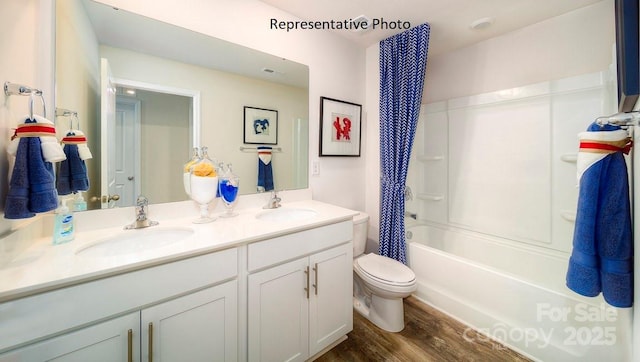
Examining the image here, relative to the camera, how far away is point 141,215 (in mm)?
1214

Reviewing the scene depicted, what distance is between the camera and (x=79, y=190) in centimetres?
107

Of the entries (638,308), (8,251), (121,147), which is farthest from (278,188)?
(638,308)

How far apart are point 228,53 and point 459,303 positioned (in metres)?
2.53

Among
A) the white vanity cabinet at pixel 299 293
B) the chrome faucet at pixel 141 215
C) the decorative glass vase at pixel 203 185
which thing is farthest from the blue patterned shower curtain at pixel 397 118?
the chrome faucet at pixel 141 215

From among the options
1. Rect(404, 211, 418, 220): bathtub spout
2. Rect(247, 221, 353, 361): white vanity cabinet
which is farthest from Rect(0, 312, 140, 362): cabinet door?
Rect(404, 211, 418, 220): bathtub spout

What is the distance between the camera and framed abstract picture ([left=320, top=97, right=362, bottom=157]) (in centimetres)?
205

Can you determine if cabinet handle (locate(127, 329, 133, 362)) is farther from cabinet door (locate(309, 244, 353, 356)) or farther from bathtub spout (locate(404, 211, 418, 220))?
bathtub spout (locate(404, 211, 418, 220))

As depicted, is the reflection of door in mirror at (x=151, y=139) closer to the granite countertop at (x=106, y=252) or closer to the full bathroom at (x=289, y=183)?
the full bathroom at (x=289, y=183)

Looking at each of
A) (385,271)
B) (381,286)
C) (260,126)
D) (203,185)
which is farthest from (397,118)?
(203,185)

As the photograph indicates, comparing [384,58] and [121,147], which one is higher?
[384,58]

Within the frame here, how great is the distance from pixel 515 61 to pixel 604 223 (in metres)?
1.78

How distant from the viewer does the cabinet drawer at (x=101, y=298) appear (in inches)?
26.3

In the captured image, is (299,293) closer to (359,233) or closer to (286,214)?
(286,214)

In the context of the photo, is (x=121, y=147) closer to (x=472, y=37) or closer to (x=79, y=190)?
(x=79, y=190)
